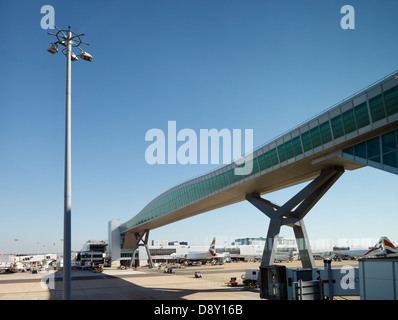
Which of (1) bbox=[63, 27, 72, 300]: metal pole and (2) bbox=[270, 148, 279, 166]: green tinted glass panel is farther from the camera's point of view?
(2) bbox=[270, 148, 279, 166]: green tinted glass panel

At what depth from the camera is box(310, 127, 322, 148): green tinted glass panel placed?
35.9 m

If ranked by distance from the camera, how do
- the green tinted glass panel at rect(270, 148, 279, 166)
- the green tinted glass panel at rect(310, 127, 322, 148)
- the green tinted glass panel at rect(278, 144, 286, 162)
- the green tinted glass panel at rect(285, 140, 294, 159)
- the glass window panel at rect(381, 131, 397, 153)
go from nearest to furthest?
the glass window panel at rect(381, 131, 397, 153)
the green tinted glass panel at rect(310, 127, 322, 148)
the green tinted glass panel at rect(285, 140, 294, 159)
the green tinted glass panel at rect(278, 144, 286, 162)
the green tinted glass panel at rect(270, 148, 279, 166)

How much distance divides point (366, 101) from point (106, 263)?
119 meters

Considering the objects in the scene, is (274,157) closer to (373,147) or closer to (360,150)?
(360,150)

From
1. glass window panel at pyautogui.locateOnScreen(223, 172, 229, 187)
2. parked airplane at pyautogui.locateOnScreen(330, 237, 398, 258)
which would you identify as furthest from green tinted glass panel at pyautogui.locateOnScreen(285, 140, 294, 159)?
parked airplane at pyautogui.locateOnScreen(330, 237, 398, 258)

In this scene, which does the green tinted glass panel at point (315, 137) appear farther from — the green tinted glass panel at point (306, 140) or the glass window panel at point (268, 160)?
the glass window panel at point (268, 160)

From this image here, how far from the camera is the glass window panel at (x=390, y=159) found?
2905 cm

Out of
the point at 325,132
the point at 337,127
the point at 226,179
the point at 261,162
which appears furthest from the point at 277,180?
the point at 337,127

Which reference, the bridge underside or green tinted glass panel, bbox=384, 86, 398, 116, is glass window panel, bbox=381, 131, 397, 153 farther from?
the bridge underside

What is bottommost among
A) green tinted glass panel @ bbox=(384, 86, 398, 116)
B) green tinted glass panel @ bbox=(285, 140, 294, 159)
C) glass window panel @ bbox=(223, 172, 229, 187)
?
glass window panel @ bbox=(223, 172, 229, 187)

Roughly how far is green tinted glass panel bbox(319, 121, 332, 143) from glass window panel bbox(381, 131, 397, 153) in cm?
518

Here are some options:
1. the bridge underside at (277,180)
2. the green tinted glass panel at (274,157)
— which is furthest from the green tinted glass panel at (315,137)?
the green tinted glass panel at (274,157)

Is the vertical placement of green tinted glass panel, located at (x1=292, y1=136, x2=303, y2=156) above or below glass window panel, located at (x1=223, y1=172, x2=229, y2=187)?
above
